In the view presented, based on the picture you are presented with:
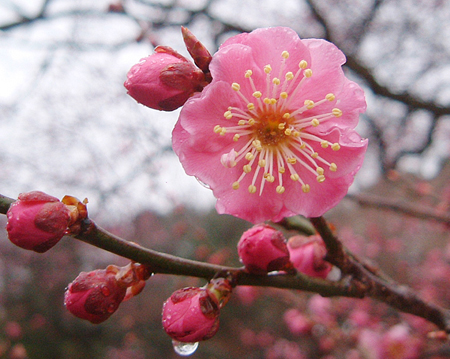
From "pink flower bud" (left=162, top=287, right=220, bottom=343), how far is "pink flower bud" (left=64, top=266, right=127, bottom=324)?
139 mm

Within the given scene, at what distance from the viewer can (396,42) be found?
597cm

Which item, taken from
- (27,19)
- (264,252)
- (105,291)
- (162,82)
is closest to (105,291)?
(105,291)

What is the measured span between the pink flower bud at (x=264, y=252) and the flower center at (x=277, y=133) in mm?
132

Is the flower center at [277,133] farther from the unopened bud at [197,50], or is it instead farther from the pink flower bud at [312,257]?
the pink flower bud at [312,257]

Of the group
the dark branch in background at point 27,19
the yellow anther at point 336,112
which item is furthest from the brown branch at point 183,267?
the dark branch in background at point 27,19

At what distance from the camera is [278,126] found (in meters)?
1.08

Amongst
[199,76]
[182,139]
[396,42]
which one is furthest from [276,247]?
[396,42]

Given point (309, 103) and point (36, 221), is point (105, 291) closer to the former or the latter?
point (36, 221)

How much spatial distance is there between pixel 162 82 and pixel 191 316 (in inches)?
22.9

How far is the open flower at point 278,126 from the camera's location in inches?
35.4

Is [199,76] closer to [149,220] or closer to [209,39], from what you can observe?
[209,39]

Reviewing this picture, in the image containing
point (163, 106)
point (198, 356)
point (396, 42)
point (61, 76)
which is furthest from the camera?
point (198, 356)

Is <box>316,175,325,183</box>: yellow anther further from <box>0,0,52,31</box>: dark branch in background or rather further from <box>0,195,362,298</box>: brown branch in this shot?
<box>0,0,52,31</box>: dark branch in background

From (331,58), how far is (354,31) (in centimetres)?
568
